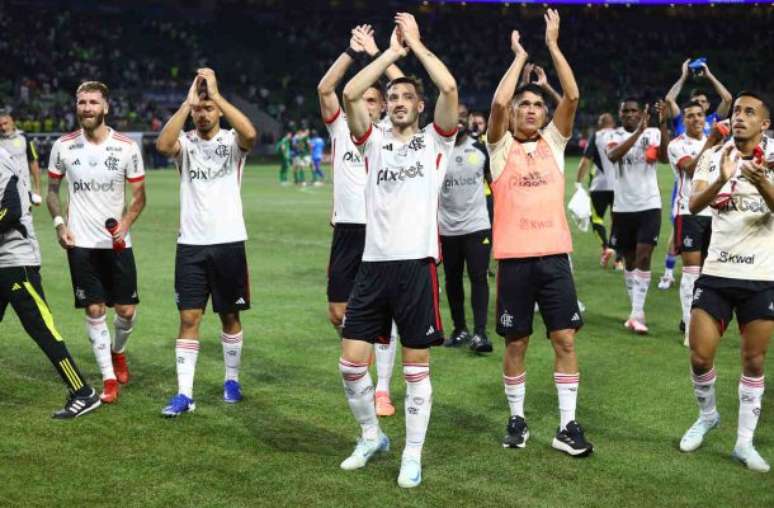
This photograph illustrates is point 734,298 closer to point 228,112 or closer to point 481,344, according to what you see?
point 228,112

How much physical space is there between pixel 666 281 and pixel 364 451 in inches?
358

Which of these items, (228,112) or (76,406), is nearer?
(228,112)

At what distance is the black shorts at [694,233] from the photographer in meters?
10.9

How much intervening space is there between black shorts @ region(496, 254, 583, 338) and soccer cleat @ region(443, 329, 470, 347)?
355cm

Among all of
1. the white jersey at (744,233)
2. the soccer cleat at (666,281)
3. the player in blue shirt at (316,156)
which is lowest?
the player in blue shirt at (316,156)

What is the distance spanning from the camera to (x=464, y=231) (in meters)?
10.9

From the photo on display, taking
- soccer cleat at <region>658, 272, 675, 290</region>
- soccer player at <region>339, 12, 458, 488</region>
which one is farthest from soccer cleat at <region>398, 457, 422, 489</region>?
soccer cleat at <region>658, 272, 675, 290</region>

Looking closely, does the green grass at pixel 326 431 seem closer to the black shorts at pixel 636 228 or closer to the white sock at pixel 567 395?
the white sock at pixel 567 395

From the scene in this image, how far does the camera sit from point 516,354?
7426 millimetres

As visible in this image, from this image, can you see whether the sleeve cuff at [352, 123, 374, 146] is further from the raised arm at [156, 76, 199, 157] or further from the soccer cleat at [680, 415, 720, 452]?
the soccer cleat at [680, 415, 720, 452]

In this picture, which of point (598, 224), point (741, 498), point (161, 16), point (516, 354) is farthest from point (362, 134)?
point (161, 16)

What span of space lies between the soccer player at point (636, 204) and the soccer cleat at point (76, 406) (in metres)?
6.10

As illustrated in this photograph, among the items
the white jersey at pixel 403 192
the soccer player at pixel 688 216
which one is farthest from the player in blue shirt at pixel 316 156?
the white jersey at pixel 403 192

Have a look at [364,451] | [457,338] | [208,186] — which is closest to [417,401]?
[364,451]
